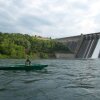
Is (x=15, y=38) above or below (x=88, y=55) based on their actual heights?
above

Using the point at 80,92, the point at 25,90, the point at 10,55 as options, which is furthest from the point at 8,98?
the point at 10,55

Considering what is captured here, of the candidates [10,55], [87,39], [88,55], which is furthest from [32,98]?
[87,39]

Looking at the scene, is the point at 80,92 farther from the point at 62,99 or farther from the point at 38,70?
the point at 38,70

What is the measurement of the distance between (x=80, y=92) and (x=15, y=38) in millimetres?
173351

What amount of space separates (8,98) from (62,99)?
553 centimetres

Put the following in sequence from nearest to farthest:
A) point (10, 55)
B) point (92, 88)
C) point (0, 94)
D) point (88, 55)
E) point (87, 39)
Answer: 1. point (0, 94)
2. point (92, 88)
3. point (10, 55)
4. point (88, 55)
5. point (87, 39)

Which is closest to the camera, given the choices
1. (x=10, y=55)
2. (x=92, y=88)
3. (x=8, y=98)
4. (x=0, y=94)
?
(x=8, y=98)

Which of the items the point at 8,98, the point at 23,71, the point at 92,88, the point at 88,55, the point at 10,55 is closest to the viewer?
the point at 8,98

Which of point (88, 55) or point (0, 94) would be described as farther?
point (88, 55)

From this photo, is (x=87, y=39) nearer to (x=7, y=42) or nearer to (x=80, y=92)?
(x=7, y=42)

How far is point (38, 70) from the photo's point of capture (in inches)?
2184

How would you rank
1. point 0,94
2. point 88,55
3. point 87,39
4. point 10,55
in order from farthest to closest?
point 87,39
point 88,55
point 10,55
point 0,94

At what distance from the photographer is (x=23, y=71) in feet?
173

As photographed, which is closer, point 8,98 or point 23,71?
point 8,98
